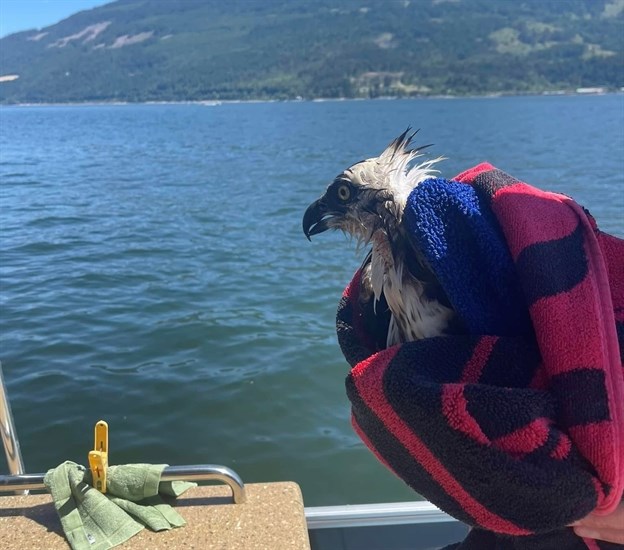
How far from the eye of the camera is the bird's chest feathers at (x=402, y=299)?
154 centimetres

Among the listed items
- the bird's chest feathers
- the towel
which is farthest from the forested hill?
the towel

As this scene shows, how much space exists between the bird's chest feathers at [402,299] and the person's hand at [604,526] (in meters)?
0.46

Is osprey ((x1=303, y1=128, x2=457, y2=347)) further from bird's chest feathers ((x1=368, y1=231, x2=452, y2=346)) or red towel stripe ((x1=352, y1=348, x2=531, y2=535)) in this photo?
red towel stripe ((x1=352, y1=348, x2=531, y2=535))

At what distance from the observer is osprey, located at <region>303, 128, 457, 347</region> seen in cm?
155

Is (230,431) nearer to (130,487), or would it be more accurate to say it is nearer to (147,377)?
(147,377)

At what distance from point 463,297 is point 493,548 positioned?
2.27 ft

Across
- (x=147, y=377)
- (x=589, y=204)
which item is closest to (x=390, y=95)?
(x=589, y=204)

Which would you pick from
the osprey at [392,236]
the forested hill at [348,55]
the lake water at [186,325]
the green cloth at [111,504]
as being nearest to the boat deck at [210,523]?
the green cloth at [111,504]

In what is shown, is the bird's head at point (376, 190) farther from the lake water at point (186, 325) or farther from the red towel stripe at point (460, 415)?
the lake water at point (186, 325)

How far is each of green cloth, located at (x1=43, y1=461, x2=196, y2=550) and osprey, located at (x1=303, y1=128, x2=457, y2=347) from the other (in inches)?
43.6

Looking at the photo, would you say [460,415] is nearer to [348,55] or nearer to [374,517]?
[374,517]

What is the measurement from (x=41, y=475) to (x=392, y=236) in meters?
1.62

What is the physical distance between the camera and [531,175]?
851 inches

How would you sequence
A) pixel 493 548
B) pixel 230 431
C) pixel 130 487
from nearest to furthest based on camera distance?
pixel 493 548 → pixel 130 487 → pixel 230 431
